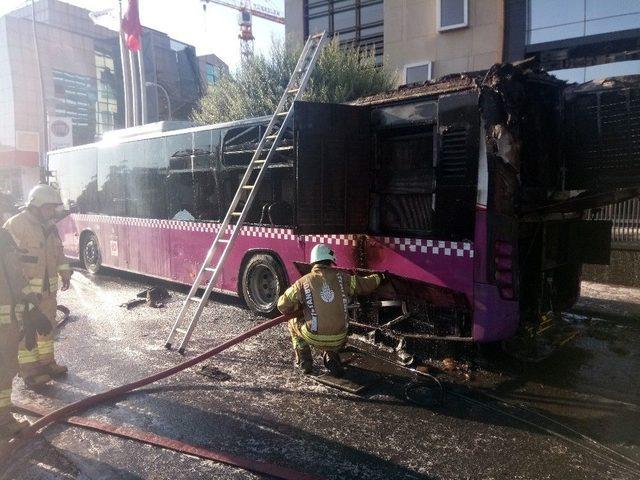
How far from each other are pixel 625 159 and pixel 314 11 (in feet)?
52.9

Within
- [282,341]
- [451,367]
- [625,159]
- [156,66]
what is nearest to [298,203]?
[282,341]

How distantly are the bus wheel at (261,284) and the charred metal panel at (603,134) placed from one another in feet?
12.7

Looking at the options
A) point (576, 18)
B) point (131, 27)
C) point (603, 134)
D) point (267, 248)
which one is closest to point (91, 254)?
point (267, 248)

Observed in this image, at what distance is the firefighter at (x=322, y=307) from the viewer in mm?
4570

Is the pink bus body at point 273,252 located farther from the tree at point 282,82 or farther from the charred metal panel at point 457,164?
the tree at point 282,82

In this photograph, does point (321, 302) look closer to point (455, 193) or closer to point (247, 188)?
point (455, 193)

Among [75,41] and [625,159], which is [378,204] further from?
[75,41]

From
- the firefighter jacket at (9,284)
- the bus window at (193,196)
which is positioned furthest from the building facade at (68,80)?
the firefighter jacket at (9,284)

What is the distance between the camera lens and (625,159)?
462 centimetres

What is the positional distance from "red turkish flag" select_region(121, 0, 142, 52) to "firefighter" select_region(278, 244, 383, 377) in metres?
15.6

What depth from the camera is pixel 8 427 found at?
3676 mm

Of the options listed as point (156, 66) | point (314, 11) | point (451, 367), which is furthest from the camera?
point (156, 66)

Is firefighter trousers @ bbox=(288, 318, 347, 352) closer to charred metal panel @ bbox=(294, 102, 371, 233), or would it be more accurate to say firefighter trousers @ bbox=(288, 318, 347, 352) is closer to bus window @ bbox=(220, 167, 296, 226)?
charred metal panel @ bbox=(294, 102, 371, 233)

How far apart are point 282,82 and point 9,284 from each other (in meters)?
10.7
